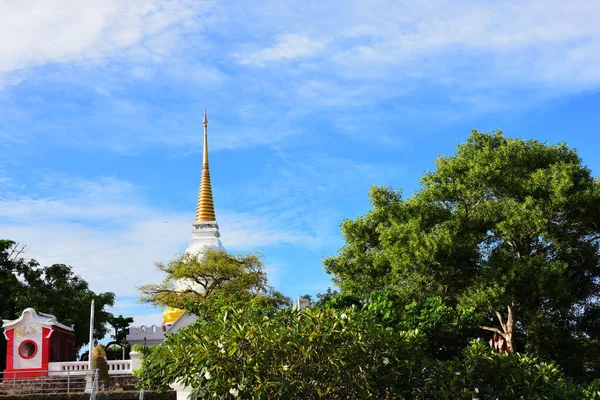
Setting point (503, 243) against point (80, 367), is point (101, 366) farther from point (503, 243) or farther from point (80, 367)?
point (503, 243)

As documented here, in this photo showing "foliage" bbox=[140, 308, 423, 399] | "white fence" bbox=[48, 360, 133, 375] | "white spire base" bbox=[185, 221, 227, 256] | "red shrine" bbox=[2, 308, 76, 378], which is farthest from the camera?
"white spire base" bbox=[185, 221, 227, 256]

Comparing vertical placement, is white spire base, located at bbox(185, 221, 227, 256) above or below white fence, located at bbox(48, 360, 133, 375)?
above

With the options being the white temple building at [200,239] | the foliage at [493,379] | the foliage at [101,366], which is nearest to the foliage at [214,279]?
the white temple building at [200,239]

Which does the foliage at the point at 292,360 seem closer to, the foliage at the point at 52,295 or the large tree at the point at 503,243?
the large tree at the point at 503,243

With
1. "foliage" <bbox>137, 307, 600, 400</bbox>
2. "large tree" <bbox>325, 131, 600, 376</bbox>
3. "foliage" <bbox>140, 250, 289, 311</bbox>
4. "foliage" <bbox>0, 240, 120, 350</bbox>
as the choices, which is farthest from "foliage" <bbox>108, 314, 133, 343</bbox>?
"foliage" <bbox>137, 307, 600, 400</bbox>

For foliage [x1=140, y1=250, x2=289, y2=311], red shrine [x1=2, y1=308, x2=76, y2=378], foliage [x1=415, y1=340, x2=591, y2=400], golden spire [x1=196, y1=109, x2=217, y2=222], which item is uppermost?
golden spire [x1=196, y1=109, x2=217, y2=222]

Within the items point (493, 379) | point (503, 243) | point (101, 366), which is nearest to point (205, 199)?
point (101, 366)

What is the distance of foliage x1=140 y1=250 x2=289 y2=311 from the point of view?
1535 inches

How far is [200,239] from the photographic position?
173 ft

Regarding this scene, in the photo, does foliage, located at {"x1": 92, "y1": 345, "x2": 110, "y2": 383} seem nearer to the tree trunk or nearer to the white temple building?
the white temple building

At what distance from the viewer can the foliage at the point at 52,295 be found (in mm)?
42938

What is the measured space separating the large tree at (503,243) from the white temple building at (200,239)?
16.3 meters

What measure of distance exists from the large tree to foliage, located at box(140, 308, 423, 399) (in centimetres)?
1221

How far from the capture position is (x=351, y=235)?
32031 millimetres
